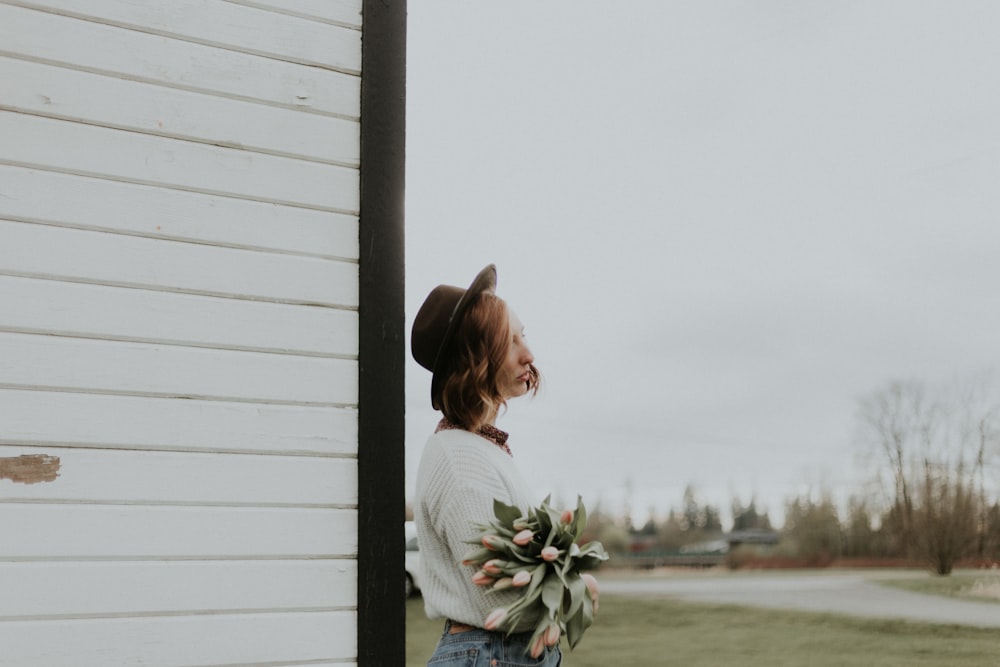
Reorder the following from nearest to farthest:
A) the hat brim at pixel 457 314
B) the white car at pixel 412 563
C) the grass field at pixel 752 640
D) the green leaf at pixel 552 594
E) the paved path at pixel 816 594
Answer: the green leaf at pixel 552 594 → the hat brim at pixel 457 314 → the grass field at pixel 752 640 → the paved path at pixel 816 594 → the white car at pixel 412 563

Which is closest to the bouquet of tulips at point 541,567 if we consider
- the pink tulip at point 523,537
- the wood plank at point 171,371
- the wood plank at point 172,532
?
the pink tulip at point 523,537

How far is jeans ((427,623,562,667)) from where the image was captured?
6.46 ft

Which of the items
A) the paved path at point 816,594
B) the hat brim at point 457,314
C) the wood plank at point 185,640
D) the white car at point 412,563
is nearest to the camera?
the wood plank at point 185,640

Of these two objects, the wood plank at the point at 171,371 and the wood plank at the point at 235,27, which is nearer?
the wood plank at the point at 171,371

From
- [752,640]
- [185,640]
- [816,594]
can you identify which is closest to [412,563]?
[752,640]

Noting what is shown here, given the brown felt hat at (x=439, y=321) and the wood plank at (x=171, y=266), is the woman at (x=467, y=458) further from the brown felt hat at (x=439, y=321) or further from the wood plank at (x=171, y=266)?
the wood plank at (x=171, y=266)

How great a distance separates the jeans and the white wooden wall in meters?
0.33

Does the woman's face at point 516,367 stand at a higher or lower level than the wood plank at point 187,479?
higher

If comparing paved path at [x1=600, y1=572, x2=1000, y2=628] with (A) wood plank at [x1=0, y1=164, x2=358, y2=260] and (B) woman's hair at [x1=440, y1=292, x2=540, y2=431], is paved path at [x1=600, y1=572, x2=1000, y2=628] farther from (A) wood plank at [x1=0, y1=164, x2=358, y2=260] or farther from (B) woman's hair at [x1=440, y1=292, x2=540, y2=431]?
(A) wood plank at [x1=0, y1=164, x2=358, y2=260]

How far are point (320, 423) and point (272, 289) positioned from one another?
13.4 inches

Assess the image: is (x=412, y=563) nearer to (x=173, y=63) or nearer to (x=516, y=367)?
(x=516, y=367)

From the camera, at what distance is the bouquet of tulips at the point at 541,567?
186 centimetres

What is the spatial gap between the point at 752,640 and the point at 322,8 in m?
9.84

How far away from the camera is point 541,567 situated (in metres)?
1.88
